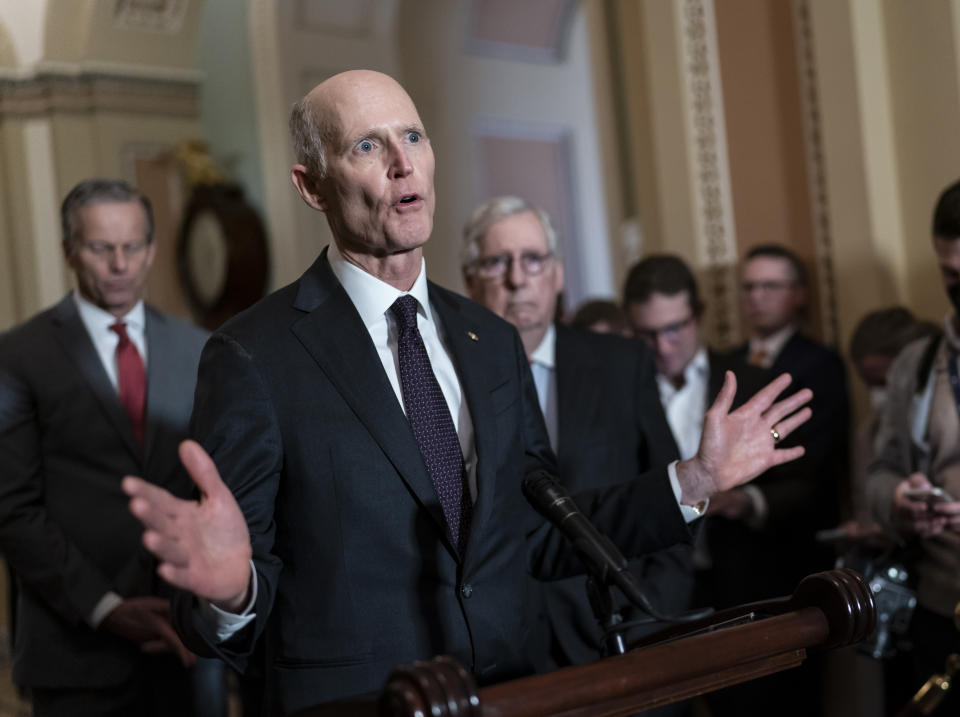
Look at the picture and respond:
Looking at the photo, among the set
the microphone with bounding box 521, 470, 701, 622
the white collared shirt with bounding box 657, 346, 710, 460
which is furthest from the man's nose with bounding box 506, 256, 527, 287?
the microphone with bounding box 521, 470, 701, 622

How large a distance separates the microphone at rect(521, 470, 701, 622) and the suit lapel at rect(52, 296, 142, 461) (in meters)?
1.44

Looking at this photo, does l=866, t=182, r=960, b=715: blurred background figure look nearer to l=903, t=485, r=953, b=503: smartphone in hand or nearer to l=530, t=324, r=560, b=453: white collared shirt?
l=903, t=485, r=953, b=503: smartphone in hand

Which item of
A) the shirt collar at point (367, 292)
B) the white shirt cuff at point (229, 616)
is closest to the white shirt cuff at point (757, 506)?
the shirt collar at point (367, 292)

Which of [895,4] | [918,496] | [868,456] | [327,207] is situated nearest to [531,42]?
[895,4]

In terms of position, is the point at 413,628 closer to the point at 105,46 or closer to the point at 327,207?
the point at 327,207

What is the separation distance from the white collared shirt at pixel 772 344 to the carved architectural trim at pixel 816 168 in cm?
15

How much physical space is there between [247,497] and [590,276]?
772cm

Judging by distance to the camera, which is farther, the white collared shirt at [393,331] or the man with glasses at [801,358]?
the man with glasses at [801,358]

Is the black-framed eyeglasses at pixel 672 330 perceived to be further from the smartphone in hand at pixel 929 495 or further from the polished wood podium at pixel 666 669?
the polished wood podium at pixel 666 669

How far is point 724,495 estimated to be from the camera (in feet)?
11.3

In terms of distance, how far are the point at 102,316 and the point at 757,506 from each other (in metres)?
1.98

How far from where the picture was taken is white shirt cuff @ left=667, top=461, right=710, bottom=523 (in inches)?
74.3

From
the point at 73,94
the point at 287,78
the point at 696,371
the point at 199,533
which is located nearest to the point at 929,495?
the point at 696,371

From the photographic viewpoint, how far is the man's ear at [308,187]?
1.86 m
